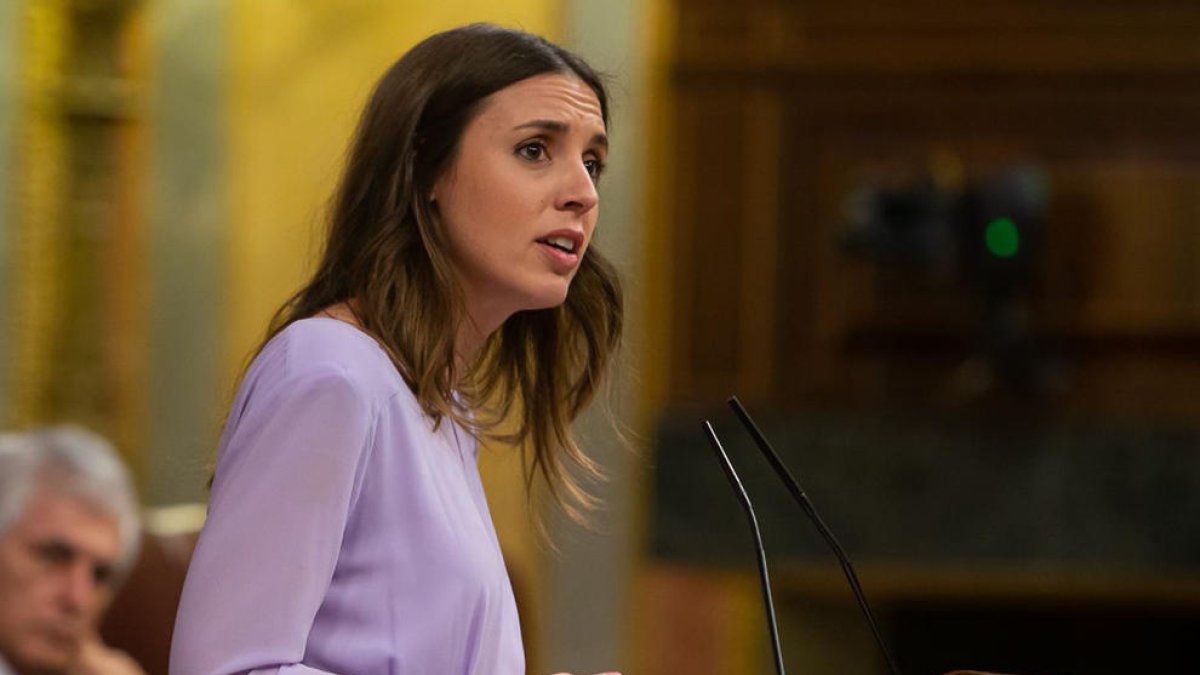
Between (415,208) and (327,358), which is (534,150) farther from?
(327,358)

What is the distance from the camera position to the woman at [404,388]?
1.58 metres

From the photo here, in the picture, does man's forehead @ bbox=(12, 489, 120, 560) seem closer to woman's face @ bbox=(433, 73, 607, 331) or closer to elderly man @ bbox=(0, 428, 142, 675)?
elderly man @ bbox=(0, 428, 142, 675)

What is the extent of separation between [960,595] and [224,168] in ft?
9.36

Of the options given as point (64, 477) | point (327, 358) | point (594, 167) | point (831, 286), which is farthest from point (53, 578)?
point (831, 286)

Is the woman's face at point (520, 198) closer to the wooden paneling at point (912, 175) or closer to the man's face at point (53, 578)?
the man's face at point (53, 578)

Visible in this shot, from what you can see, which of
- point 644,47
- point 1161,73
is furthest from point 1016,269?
point 644,47

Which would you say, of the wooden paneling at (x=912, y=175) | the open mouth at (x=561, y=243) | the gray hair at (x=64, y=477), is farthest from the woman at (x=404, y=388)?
the wooden paneling at (x=912, y=175)

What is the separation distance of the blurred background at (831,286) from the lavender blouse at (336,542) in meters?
5.31

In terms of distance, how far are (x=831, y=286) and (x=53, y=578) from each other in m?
4.31

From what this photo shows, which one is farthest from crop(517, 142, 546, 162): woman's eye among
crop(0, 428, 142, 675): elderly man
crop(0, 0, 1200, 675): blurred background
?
crop(0, 0, 1200, 675): blurred background

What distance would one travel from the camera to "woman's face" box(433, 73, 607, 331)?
1.80 meters

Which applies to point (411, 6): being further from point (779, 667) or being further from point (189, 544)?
point (779, 667)

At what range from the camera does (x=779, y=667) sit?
5.39 ft

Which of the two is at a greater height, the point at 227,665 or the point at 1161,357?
the point at 227,665
